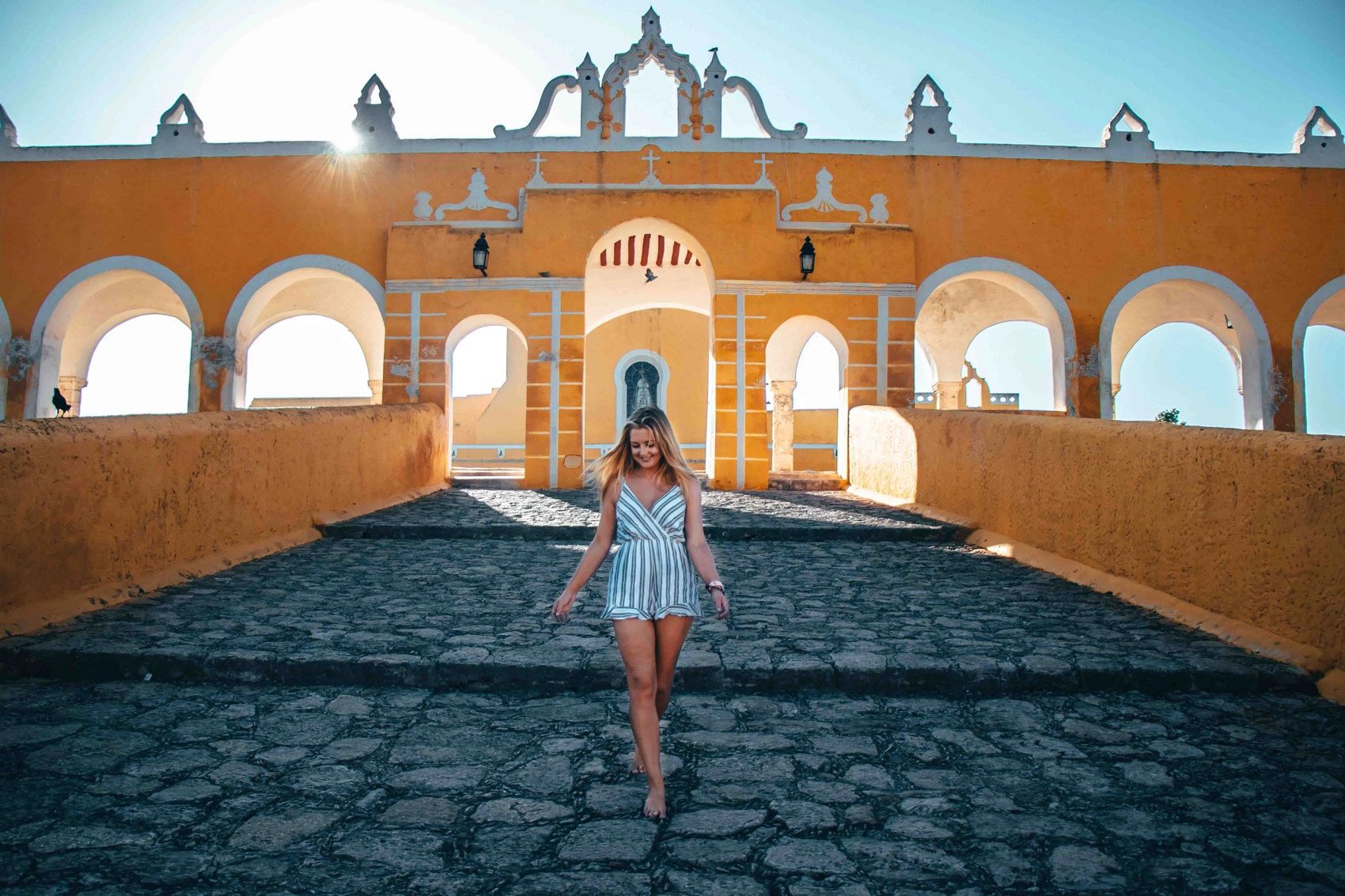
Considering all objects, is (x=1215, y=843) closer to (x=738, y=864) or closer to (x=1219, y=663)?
(x=738, y=864)

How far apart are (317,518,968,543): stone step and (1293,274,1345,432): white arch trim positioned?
8384mm

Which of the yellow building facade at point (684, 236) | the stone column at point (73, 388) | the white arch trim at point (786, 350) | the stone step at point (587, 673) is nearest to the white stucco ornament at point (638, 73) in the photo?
the yellow building facade at point (684, 236)

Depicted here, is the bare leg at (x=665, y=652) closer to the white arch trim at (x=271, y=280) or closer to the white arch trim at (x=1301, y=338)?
the white arch trim at (x=271, y=280)

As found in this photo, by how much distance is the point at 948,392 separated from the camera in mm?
17141

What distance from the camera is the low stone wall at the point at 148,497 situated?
395 cm

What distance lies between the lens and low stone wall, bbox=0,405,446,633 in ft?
13.0

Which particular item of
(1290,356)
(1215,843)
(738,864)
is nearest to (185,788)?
(738,864)

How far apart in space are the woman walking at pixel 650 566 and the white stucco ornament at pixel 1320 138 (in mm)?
14278

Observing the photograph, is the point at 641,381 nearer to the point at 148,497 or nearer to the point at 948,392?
the point at 948,392

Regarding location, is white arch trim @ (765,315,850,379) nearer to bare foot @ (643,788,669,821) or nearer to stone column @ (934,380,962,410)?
stone column @ (934,380,962,410)

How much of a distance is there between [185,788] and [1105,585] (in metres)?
4.59

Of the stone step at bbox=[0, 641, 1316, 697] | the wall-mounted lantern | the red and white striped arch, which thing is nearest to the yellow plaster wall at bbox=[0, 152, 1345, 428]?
the wall-mounted lantern

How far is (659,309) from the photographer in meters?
20.5

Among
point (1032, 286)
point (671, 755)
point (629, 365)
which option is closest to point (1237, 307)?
point (1032, 286)
